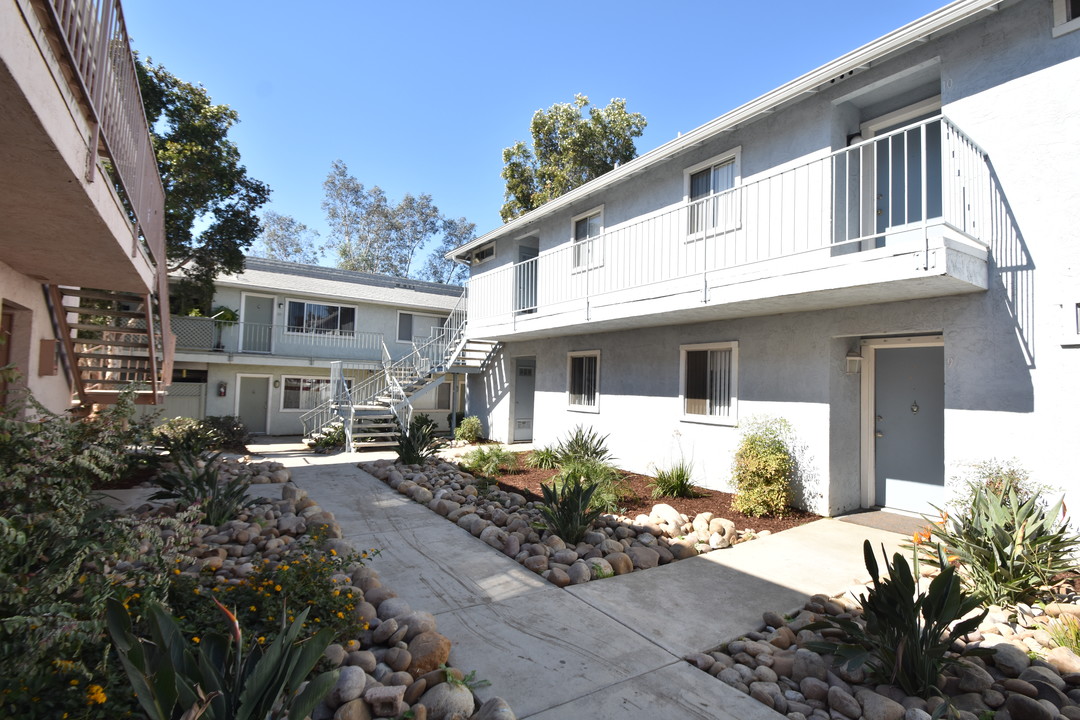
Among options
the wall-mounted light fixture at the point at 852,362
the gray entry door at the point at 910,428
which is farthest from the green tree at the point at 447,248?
the gray entry door at the point at 910,428

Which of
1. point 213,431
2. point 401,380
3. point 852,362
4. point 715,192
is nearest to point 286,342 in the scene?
point 401,380

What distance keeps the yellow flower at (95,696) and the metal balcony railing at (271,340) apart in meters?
16.8

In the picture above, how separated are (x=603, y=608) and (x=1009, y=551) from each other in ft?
11.5

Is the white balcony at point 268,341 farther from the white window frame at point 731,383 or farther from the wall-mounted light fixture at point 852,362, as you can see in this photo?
the wall-mounted light fixture at point 852,362

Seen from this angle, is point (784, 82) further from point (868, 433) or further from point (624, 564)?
point (624, 564)

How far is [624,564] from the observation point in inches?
197

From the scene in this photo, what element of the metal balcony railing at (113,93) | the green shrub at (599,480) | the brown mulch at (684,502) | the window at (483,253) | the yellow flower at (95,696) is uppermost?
the window at (483,253)

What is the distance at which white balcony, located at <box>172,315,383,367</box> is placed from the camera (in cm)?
1616

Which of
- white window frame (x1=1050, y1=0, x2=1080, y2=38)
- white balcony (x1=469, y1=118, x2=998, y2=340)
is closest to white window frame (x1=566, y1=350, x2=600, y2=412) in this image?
white balcony (x1=469, y1=118, x2=998, y2=340)

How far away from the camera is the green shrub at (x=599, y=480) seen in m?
6.78

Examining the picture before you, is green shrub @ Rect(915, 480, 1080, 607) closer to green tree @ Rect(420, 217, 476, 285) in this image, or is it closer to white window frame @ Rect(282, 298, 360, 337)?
white window frame @ Rect(282, 298, 360, 337)

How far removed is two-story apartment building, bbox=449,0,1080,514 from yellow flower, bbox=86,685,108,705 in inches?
266

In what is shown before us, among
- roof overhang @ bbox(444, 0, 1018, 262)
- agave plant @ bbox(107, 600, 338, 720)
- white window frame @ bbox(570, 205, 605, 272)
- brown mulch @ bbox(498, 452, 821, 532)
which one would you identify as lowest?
brown mulch @ bbox(498, 452, 821, 532)

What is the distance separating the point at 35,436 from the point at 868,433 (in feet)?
29.5
